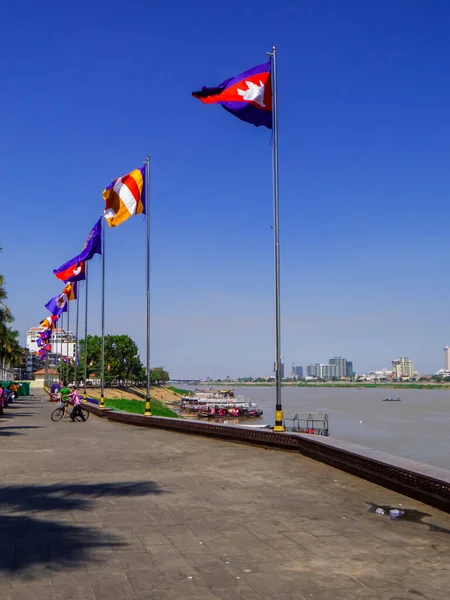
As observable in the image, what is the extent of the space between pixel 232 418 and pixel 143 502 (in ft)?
273

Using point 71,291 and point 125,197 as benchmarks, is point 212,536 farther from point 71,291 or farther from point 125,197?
point 71,291

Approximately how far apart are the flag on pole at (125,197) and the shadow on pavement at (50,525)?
16498 mm

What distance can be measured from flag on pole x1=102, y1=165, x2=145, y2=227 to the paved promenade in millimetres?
14730

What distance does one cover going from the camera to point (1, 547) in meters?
5.93

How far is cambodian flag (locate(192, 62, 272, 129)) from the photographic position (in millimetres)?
16016

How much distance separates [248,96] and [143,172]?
9769 millimetres

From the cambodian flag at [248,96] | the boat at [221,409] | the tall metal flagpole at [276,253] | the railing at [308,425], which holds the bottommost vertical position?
the boat at [221,409]

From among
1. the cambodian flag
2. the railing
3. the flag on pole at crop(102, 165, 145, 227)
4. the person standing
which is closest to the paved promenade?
the cambodian flag

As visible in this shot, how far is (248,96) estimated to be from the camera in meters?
16.3

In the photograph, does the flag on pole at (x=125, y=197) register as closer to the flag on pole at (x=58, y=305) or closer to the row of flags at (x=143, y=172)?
the row of flags at (x=143, y=172)

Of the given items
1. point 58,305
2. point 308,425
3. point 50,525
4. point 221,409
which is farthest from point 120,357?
point 50,525

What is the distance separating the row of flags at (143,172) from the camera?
16125mm

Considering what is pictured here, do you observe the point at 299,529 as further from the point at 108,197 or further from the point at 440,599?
the point at 108,197

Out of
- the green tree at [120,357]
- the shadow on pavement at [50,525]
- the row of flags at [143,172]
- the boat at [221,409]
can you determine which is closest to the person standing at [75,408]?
the row of flags at [143,172]
